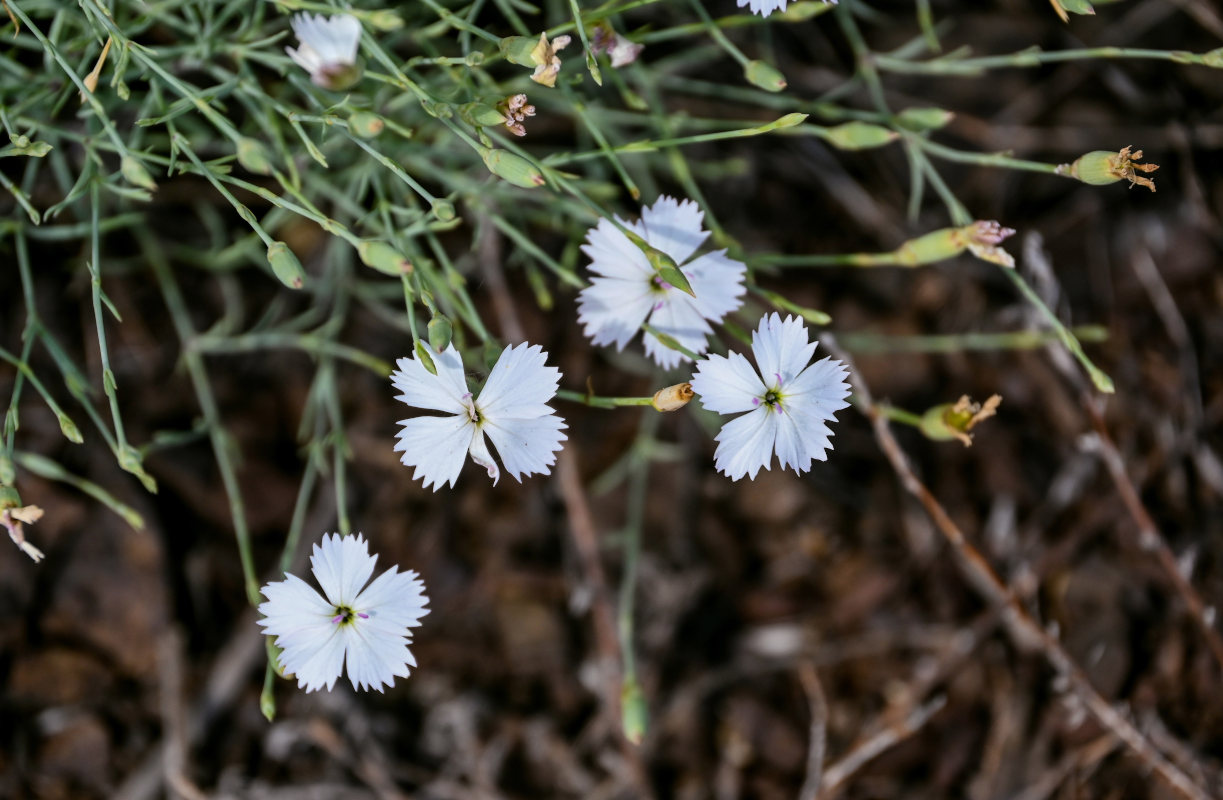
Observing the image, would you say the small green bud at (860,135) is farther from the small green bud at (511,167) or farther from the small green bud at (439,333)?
the small green bud at (439,333)

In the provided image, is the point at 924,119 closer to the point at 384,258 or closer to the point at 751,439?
the point at 751,439

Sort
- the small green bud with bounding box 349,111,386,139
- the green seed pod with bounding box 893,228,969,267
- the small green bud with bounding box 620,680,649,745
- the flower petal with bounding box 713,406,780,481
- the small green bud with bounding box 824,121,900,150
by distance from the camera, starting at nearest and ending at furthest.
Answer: the small green bud with bounding box 349,111,386,139 < the flower petal with bounding box 713,406,780,481 < the green seed pod with bounding box 893,228,969,267 < the small green bud with bounding box 824,121,900,150 < the small green bud with bounding box 620,680,649,745

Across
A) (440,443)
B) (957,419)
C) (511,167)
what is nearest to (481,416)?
(440,443)

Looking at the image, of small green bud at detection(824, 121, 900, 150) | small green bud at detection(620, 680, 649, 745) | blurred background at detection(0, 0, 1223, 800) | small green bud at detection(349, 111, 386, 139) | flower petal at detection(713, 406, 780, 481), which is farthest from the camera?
blurred background at detection(0, 0, 1223, 800)

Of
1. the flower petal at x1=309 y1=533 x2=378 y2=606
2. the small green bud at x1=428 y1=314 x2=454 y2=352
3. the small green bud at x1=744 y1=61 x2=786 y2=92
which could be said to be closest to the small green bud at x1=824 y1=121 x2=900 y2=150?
the small green bud at x1=744 y1=61 x2=786 y2=92

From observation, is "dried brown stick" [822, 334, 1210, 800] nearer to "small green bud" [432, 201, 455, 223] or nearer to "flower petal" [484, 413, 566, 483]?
"flower petal" [484, 413, 566, 483]

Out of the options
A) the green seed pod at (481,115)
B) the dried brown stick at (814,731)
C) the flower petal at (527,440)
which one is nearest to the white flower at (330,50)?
the green seed pod at (481,115)
